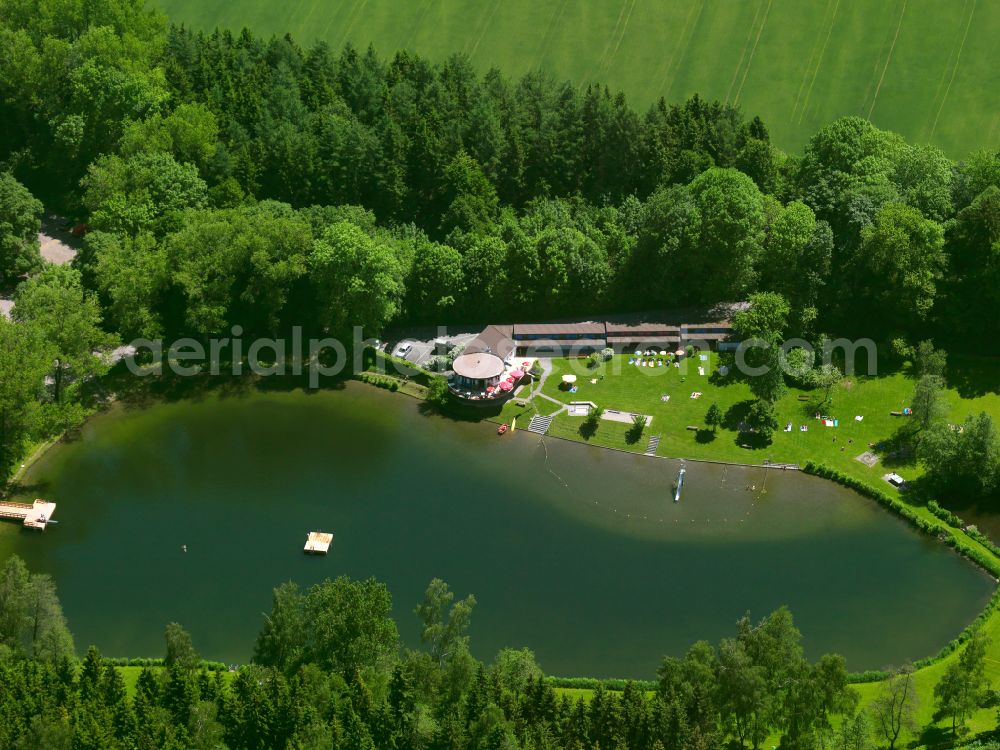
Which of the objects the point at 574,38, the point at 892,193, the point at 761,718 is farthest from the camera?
the point at 574,38

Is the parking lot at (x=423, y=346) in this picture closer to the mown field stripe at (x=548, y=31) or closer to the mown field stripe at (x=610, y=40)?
the mown field stripe at (x=610, y=40)

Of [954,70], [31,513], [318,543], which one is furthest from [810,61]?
[31,513]

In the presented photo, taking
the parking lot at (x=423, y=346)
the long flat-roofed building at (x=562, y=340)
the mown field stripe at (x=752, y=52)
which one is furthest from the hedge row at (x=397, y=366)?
the mown field stripe at (x=752, y=52)

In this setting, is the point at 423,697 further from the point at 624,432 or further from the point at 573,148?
the point at 573,148

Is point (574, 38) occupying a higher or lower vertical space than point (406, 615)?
higher

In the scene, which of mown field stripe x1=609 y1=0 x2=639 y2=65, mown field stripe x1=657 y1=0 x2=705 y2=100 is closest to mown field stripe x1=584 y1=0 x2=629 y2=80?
mown field stripe x1=609 y1=0 x2=639 y2=65

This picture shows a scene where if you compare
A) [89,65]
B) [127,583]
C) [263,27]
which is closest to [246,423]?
[127,583]
